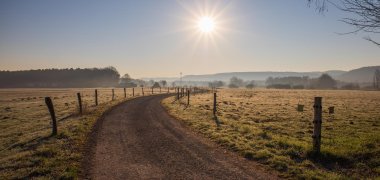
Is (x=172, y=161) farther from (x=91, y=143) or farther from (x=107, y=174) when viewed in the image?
(x=91, y=143)

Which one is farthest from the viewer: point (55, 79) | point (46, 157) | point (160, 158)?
point (55, 79)

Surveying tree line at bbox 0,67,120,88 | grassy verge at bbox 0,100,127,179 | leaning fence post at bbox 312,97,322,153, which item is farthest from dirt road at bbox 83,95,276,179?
tree line at bbox 0,67,120,88

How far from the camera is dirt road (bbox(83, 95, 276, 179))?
7.93m

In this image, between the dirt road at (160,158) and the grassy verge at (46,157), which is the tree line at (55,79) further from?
the dirt road at (160,158)

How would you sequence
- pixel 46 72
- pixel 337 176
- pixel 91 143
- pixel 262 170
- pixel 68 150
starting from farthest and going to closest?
pixel 46 72 < pixel 91 143 < pixel 68 150 < pixel 262 170 < pixel 337 176

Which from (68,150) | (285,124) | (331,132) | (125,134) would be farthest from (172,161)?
(285,124)

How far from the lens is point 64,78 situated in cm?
18538

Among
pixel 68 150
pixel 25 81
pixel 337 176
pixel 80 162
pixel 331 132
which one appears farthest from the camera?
pixel 25 81

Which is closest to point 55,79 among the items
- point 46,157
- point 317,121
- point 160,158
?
point 46,157

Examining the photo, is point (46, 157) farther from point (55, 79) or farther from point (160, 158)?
point (55, 79)

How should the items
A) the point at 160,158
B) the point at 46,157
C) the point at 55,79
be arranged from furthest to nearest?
1. the point at 55,79
2. the point at 46,157
3. the point at 160,158

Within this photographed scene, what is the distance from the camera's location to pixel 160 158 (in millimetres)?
9516

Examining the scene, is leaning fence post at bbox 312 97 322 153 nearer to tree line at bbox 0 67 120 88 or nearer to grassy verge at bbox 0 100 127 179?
grassy verge at bbox 0 100 127 179

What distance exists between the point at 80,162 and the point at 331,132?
12752mm
